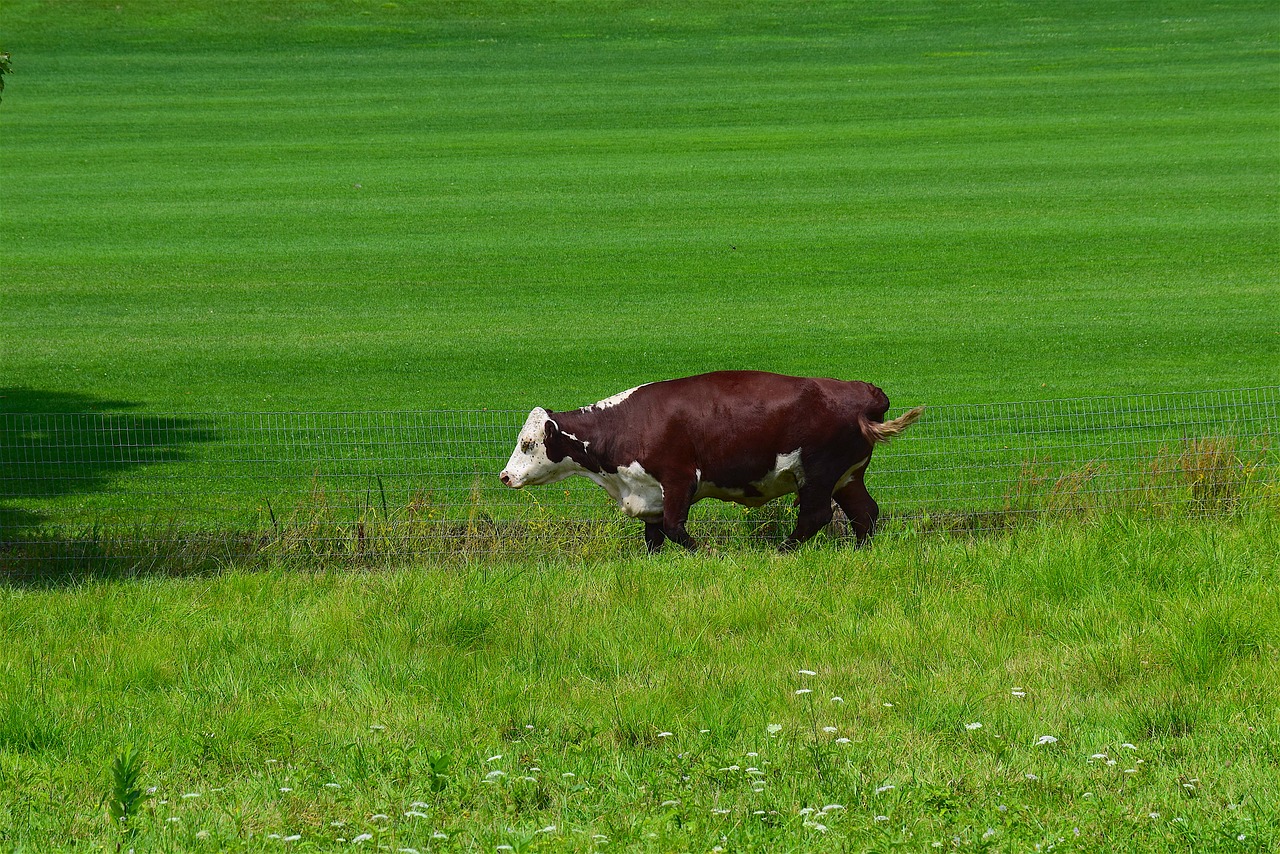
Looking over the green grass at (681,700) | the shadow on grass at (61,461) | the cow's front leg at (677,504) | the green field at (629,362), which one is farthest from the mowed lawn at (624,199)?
the green grass at (681,700)

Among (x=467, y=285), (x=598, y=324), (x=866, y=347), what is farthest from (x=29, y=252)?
(x=866, y=347)

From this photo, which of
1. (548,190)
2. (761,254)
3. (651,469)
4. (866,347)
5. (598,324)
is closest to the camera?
(651,469)

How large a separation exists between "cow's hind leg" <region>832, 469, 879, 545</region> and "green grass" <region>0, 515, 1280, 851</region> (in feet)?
3.10

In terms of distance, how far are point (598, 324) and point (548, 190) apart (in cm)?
1004

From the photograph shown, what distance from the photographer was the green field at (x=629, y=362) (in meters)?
6.42

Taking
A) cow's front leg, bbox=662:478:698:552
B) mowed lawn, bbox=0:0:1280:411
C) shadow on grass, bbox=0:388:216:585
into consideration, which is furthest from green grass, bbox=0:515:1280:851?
mowed lawn, bbox=0:0:1280:411

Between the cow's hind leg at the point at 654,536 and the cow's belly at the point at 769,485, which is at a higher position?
the cow's belly at the point at 769,485

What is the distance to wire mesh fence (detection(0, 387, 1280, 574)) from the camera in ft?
37.6

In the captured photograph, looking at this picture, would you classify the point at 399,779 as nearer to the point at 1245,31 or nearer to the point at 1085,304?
the point at 1085,304

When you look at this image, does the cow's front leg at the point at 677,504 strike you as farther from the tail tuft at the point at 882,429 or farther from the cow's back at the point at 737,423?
the tail tuft at the point at 882,429

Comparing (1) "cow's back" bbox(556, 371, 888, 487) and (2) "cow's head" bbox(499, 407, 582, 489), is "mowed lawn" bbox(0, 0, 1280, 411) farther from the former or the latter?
(1) "cow's back" bbox(556, 371, 888, 487)

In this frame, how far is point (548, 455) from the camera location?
36.7 ft

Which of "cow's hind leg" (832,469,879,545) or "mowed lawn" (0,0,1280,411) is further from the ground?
"mowed lawn" (0,0,1280,411)

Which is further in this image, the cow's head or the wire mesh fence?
the wire mesh fence
